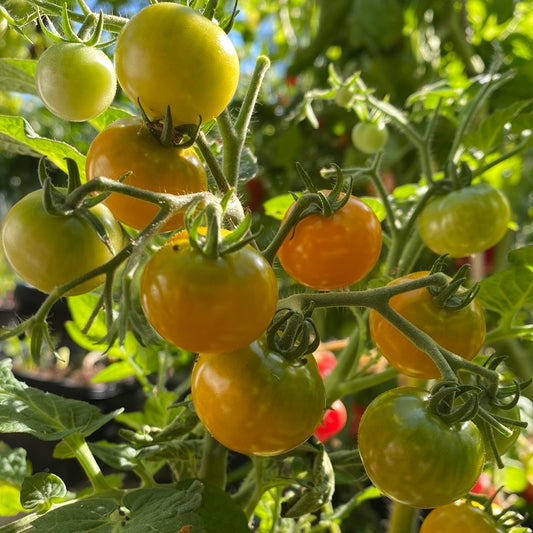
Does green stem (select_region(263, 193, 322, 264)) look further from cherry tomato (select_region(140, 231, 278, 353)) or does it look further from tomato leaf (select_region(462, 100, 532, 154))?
tomato leaf (select_region(462, 100, 532, 154))

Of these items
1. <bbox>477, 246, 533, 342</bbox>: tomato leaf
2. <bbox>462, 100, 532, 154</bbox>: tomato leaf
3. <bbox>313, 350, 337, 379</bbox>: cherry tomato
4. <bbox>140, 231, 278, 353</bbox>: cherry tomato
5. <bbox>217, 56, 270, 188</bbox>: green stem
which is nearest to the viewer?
<bbox>140, 231, 278, 353</bbox>: cherry tomato

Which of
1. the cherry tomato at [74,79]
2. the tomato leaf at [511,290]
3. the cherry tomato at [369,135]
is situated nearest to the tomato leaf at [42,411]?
the cherry tomato at [74,79]

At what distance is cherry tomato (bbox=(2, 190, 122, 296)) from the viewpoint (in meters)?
0.28

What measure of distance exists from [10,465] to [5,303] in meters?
2.96

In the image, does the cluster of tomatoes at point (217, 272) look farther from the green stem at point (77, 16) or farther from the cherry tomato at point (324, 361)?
the cherry tomato at point (324, 361)

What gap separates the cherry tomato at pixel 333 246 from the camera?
0.34 metres

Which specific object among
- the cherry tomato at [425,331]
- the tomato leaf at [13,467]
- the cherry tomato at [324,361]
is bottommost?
the cherry tomato at [324,361]

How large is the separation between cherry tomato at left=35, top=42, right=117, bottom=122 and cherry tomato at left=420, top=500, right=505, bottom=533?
372 millimetres

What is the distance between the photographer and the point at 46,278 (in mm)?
288

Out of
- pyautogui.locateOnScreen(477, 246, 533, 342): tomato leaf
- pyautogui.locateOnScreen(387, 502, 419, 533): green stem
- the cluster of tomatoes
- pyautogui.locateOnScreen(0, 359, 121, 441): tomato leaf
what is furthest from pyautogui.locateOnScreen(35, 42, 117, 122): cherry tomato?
pyautogui.locateOnScreen(387, 502, 419, 533): green stem

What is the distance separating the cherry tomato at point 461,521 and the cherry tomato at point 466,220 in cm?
21

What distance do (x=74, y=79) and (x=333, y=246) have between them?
0.58 feet

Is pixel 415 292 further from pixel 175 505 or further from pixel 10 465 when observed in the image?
pixel 10 465

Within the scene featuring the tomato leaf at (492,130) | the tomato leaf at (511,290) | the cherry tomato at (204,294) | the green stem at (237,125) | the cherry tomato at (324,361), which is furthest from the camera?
the cherry tomato at (324,361)
